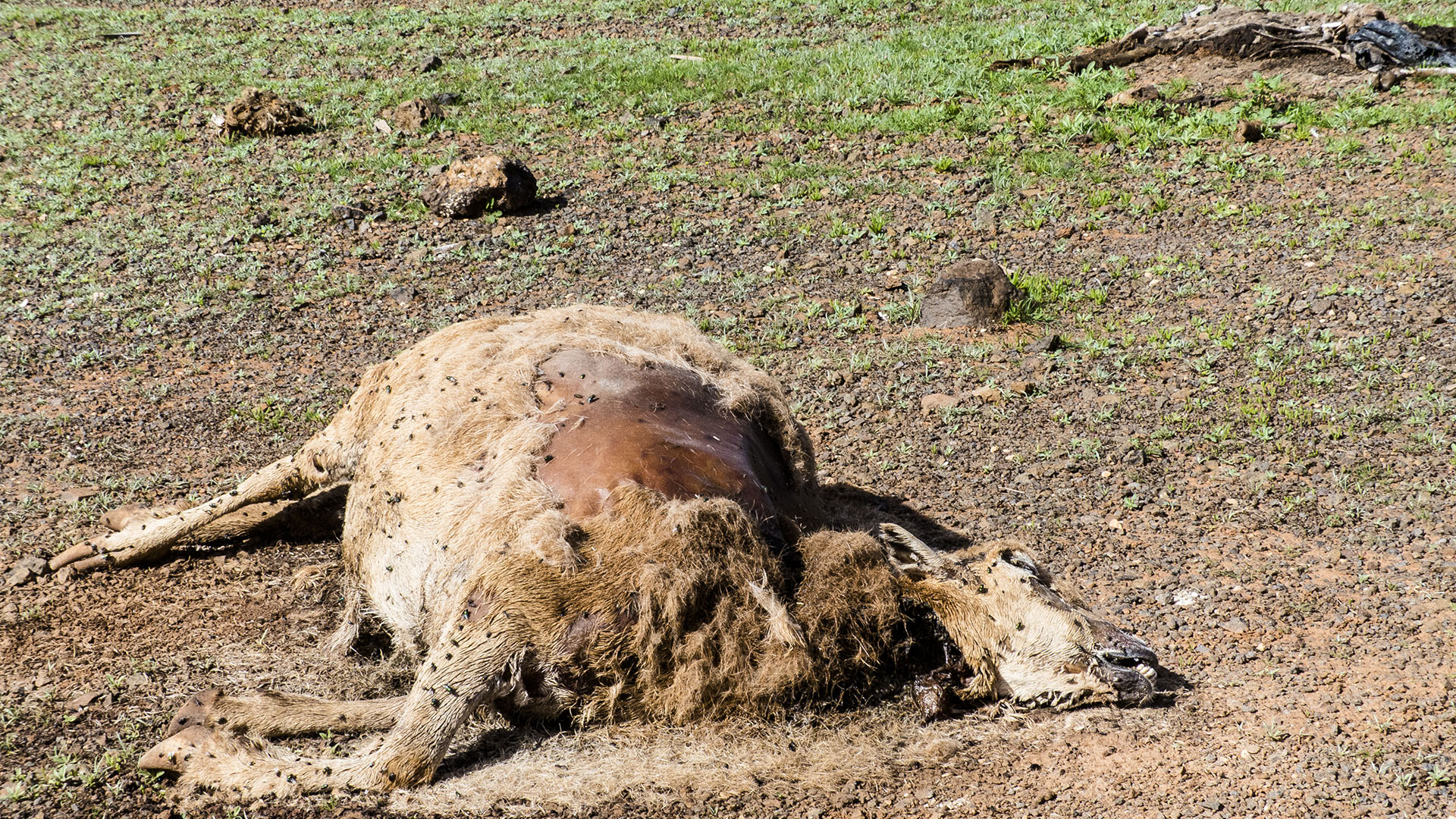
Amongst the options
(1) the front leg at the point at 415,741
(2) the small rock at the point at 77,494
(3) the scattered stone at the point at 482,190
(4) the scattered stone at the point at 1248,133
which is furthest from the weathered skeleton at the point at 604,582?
(4) the scattered stone at the point at 1248,133

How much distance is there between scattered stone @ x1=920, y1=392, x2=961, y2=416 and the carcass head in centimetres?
241

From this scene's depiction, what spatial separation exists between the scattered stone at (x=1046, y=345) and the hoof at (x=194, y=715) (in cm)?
490

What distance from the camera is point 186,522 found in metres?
4.60

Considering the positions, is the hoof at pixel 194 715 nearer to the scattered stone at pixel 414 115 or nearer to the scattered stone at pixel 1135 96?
the scattered stone at pixel 414 115

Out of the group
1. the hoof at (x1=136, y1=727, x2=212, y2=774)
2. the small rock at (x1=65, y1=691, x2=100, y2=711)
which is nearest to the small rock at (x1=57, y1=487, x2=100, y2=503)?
the small rock at (x1=65, y1=691, x2=100, y2=711)

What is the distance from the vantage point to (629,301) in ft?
24.3

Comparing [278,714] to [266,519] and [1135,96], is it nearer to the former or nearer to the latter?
[266,519]

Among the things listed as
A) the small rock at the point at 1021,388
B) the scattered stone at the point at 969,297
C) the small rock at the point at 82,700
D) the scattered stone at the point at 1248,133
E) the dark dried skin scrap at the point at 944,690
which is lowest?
the dark dried skin scrap at the point at 944,690

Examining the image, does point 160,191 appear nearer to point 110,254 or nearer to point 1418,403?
point 110,254

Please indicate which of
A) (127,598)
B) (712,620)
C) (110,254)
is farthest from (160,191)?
(712,620)

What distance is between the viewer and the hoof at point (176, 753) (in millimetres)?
3166

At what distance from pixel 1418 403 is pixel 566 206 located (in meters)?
6.20

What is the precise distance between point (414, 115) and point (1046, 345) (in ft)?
22.2

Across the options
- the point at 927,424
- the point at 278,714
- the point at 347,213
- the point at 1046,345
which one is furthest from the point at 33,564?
the point at 1046,345
